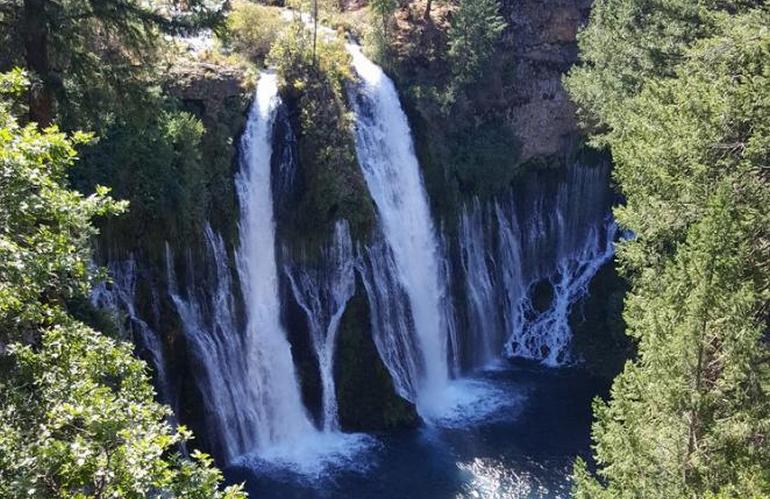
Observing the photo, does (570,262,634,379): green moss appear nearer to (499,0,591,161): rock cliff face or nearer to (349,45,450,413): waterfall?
(499,0,591,161): rock cliff face

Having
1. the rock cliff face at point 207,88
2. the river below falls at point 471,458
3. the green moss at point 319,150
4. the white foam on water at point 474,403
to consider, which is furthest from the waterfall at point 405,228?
the rock cliff face at point 207,88

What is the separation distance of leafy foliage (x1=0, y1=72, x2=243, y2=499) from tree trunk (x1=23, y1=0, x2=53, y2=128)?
349cm

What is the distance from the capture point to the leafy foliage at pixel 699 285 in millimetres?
10148

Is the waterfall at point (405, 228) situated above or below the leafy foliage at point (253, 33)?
below

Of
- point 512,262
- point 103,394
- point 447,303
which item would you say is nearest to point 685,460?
point 103,394

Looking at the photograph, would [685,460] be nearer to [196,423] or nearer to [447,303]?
[196,423]

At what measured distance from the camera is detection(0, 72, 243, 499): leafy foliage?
581 cm

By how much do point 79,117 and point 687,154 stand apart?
461 inches

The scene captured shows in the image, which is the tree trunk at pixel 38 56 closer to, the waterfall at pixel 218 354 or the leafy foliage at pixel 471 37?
the waterfall at pixel 218 354

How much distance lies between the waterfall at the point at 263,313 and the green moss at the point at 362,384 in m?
1.47

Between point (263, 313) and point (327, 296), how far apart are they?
2237 mm

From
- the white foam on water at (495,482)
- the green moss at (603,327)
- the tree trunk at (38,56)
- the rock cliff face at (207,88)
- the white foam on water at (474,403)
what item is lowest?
the white foam on water at (495,482)

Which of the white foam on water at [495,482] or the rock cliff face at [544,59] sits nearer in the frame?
the white foam on water at [495,482]

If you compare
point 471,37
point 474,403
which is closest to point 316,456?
point 474,403
